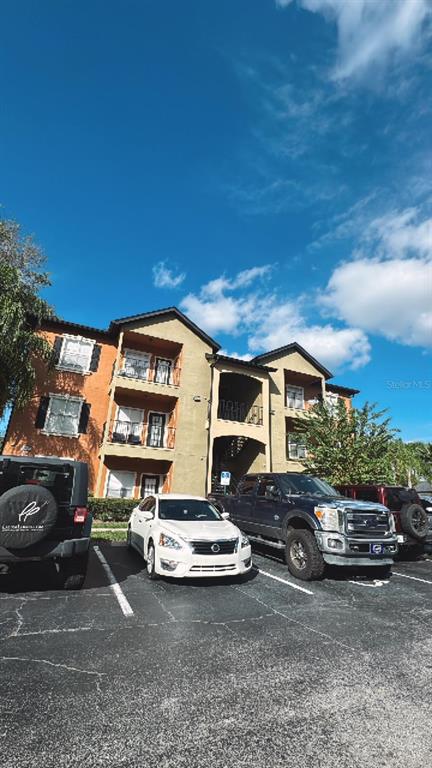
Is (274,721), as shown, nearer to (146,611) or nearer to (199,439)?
(146,611)

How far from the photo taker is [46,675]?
11.0 ft

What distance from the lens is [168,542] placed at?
21.0 feet

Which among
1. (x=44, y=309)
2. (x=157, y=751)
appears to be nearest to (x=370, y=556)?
(x=157, y=751)

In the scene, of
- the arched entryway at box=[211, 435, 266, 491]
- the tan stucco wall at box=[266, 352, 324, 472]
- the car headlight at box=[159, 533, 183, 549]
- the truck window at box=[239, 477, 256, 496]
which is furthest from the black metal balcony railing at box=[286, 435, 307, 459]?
the car headlight at box=[159, 533, 183, 549]

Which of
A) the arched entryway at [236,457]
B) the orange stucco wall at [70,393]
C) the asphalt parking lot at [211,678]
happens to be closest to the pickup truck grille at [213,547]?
the asphalt parking lot at [211,678]

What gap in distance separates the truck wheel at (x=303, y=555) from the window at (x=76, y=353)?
14736 millimetres

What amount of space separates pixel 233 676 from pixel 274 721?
74 centimetres

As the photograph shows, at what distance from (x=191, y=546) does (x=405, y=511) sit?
6668mm

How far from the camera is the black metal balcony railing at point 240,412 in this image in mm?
21266

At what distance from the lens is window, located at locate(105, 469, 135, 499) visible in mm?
17938

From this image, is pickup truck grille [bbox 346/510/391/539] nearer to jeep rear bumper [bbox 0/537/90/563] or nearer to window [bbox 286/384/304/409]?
jeep rear bumper [bbox 0/537/90/563]

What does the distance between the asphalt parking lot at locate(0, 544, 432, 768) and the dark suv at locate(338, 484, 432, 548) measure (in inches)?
144

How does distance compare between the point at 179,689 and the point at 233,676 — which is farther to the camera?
the point at 233,676

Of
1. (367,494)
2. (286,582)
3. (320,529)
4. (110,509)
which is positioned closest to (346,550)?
(320,529)
